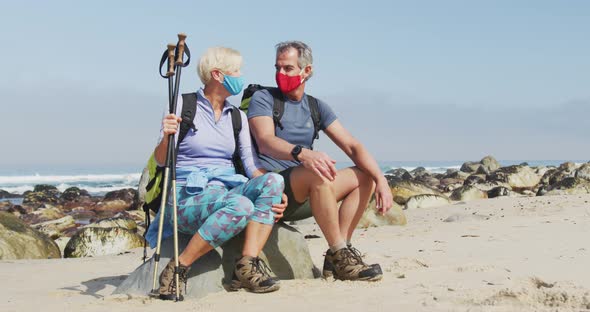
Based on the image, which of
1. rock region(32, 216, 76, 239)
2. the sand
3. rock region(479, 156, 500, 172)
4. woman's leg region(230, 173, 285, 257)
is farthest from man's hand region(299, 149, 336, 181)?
rock region(479, 156, 500, 172)

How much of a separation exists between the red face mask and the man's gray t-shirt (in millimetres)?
121

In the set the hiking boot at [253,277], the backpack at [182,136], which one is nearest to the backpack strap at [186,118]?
the backpack at [182,136]

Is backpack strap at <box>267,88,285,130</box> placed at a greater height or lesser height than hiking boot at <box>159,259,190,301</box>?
greater

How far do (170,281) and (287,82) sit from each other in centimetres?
190

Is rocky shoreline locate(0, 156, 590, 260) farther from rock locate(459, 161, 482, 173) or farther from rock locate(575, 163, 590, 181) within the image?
rock locate(459, 161, 482, 173)

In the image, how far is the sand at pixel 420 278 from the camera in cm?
472

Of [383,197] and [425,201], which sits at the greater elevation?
[383,197]

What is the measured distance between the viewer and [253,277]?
5.16 m

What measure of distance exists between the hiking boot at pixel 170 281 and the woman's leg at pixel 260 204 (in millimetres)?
489

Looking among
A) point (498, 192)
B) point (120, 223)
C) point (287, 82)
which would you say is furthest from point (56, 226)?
point (498, 192)

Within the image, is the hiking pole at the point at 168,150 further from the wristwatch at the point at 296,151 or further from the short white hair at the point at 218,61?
the wristwatch at the point at 296,151

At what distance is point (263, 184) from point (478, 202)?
462 inches

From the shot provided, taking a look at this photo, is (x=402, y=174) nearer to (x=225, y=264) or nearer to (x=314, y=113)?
(x=314, y=113)

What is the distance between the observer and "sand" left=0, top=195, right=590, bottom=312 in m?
4.72
